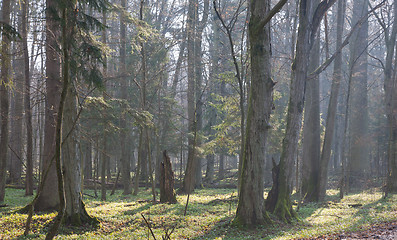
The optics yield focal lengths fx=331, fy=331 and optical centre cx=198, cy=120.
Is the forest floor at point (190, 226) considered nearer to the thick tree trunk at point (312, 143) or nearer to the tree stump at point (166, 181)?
the tree stump at point (166, 181)

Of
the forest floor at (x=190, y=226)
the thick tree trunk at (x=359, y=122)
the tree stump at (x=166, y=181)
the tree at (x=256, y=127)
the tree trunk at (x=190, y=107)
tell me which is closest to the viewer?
the forest floor at (x=190, y=226)

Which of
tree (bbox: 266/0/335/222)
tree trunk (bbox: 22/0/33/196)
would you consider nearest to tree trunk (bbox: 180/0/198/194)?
tree (bbox: 266/0/335/222)

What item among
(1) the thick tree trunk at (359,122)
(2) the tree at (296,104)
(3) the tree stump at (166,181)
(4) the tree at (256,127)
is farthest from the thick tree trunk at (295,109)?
(1) the thick tree trunk at (359,122)

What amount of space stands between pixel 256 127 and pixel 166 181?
5.50 meters

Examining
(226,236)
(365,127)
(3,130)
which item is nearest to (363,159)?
(365,127)

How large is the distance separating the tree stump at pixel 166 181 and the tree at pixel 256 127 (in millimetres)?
4585

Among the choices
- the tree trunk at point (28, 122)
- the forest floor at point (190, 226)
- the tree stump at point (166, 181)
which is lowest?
the forest floor at point (190, 226)

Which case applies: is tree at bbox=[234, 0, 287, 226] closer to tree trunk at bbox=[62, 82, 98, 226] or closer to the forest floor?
the forest floor

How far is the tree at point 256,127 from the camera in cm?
851

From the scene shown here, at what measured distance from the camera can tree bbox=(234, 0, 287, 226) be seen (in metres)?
8.51

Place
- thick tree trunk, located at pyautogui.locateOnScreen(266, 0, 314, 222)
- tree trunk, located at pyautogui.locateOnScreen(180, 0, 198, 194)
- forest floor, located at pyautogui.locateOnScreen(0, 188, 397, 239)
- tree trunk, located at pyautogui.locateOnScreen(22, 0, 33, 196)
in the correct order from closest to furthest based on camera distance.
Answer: forest floor, located at pyautogui.locateOnScreen(0, 188, 397, 239)
thick tree trunk, located at pyautogui.locateOnScreen(266, 0, 314, 222)
tree trunk, located at pyautogui.locateOnScreen(22, 0, 33, 196)
tree trunk, located at pyautogui.locateOnScreen(180, 0, 198, 194)

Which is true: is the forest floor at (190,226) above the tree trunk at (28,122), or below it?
below

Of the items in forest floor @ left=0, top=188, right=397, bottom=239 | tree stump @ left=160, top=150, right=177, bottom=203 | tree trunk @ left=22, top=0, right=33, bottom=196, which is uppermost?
tree trunk @ left=22, top=0, right=33, bottom=196

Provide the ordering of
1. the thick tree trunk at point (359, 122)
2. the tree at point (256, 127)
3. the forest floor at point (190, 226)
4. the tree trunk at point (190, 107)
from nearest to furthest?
the forest floor at point (190, 226) → the tree at point (256, 127) → the tree trunk at point (190, 107) → the thick tree trunk at point (359, 122)
